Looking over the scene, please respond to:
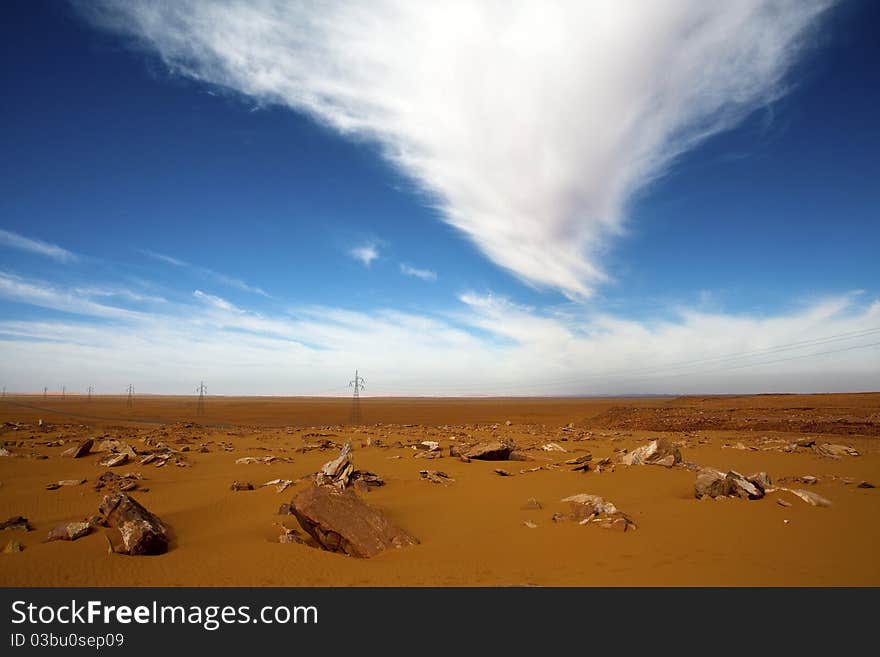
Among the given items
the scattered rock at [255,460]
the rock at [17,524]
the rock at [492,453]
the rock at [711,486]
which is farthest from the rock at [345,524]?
the scattered rock at [255,460]

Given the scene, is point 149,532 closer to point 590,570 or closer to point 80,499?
point 80,499

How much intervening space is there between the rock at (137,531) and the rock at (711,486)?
1080 centimetres

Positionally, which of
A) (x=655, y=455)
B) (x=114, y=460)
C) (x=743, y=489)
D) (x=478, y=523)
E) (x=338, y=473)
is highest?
(x=114, y=460)

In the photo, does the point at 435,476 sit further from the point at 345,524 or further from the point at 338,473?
the point at 345,524

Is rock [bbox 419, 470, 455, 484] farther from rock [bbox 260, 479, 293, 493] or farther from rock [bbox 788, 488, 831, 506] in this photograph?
rock [bbox 788, 488, 831, 506]

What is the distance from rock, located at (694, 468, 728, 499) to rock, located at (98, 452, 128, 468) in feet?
58.0

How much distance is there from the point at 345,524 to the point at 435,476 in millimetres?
6047

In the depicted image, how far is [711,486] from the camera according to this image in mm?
10031

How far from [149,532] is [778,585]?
886 cm

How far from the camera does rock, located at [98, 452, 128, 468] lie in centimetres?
1487

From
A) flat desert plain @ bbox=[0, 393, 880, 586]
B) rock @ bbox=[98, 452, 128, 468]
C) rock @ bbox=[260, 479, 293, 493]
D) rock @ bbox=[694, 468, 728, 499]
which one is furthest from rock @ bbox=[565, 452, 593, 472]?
rock @ bbox=[98, 452, 128, 468]

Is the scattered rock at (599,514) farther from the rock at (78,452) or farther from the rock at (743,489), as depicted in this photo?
the rock at (78,452)

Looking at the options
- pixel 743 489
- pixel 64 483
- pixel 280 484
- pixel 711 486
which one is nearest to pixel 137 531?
pixel 280 484
